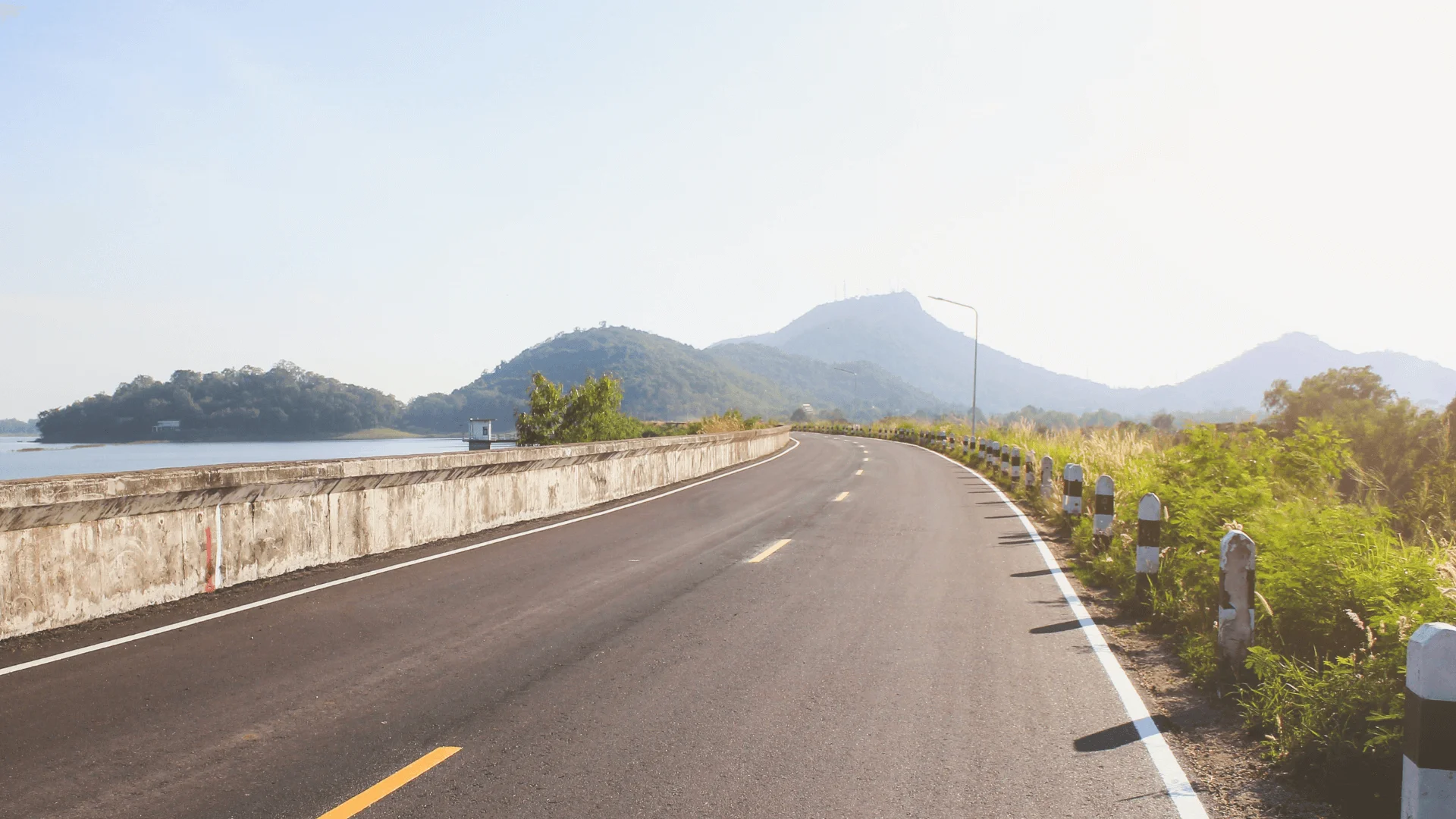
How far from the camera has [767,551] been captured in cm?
1092

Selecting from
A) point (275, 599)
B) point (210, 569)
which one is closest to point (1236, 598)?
point (275, 599)

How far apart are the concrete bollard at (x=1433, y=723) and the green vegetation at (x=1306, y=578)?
0.88m

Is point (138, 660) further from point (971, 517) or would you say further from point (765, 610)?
point (971, 517)

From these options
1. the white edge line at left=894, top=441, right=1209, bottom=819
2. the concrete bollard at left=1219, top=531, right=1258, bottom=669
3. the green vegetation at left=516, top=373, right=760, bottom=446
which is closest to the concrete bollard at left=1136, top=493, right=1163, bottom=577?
the white edge line at left=894, top=441, right=1209, bottom=819

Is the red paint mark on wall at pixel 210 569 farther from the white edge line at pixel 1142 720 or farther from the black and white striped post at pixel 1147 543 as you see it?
the black and white striped post at pixel 1147 543

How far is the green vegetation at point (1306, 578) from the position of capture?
435 centimetres

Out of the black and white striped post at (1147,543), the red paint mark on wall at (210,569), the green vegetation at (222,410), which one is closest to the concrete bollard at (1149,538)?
the black and white striped post at (1147,543)

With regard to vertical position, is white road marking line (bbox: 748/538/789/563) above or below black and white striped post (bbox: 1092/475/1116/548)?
below

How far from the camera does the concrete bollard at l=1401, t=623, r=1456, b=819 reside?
302cm

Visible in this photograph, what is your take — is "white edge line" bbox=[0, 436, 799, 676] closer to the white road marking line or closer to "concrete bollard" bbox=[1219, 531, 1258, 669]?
the white road marking line

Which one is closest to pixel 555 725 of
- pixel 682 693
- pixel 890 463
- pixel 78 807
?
pixel 682 693

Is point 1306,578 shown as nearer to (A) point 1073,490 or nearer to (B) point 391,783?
(B) point 391,783

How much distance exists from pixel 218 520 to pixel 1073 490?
11577 millimetres

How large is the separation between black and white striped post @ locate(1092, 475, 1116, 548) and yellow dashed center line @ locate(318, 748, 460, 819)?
816 cm
